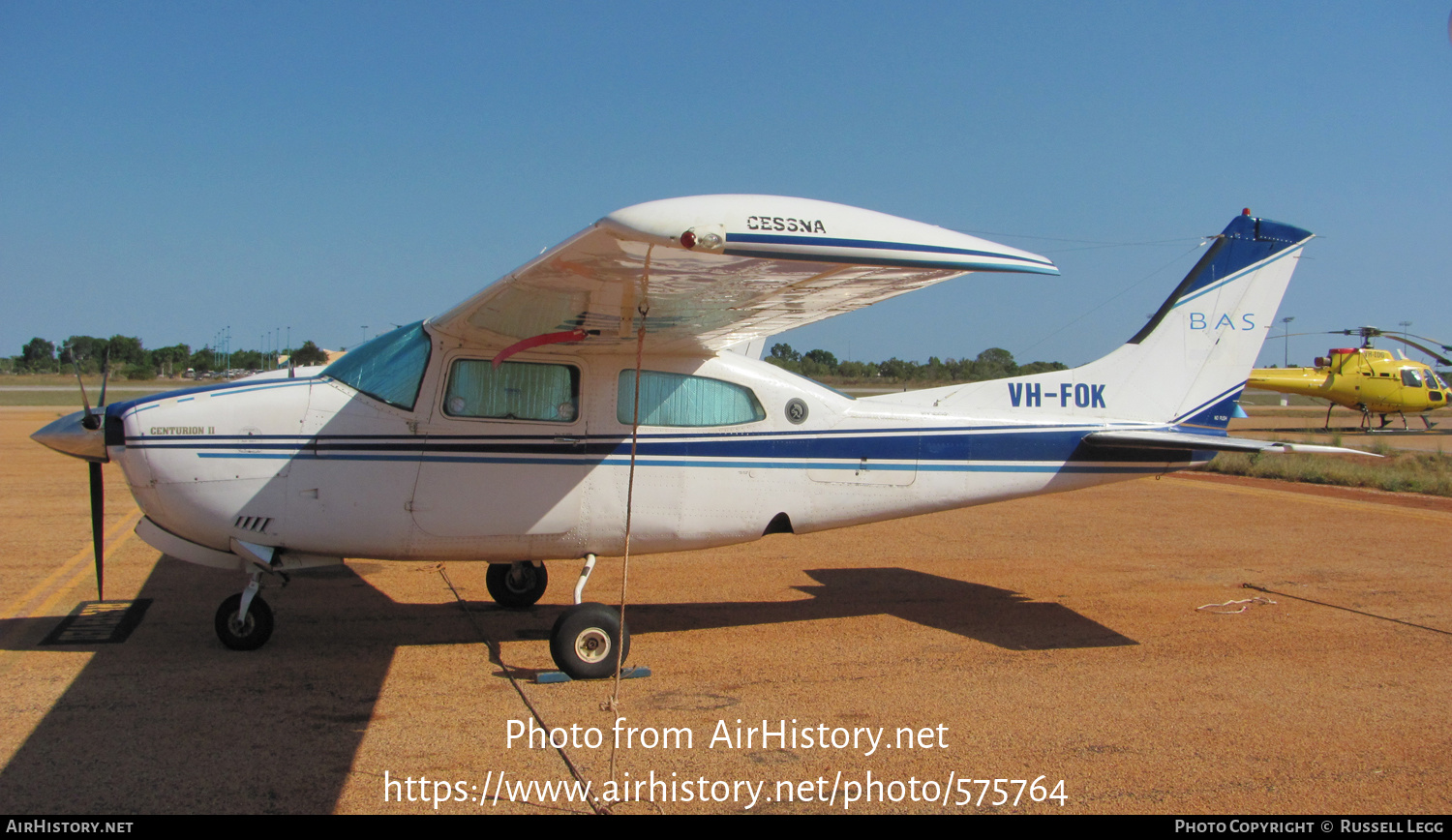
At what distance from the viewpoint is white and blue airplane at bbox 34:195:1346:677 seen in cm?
560

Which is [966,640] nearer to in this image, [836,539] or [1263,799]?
[1263,799]

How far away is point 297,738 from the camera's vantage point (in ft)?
14.8

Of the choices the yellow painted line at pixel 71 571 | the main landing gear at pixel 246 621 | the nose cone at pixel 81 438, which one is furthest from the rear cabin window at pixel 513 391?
the yellow painted line at pixel 71 571

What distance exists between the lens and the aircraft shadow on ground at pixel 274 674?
396 centimetres

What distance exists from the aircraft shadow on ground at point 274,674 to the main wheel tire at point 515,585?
0.11 metres

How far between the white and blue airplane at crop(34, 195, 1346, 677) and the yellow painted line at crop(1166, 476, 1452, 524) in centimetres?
861

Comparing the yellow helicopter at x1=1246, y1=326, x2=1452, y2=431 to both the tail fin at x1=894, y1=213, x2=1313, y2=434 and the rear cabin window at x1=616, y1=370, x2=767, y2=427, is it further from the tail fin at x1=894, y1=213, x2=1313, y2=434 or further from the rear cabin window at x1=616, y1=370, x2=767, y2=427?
the rear cabin window at x1=616, y1=370, x2=767, y2=427

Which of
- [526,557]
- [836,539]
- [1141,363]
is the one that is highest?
[1141,363]

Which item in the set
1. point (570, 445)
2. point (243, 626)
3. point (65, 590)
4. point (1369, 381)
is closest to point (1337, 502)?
point (570, 445)

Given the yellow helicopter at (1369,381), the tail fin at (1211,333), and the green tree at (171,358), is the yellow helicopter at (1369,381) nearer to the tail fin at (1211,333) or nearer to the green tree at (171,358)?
the tail fin at (1211,333)

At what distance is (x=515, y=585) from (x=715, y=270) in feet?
13.7

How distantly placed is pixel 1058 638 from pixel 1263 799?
8.79 ft
